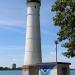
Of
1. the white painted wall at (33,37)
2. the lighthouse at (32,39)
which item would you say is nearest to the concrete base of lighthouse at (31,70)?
the lighthouse at (32,39)

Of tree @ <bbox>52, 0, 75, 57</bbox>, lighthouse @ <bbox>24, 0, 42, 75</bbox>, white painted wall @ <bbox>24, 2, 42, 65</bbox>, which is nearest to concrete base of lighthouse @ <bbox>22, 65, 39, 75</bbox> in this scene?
lighthouse @ <bbox>24, 0, 42, 75</bbox>

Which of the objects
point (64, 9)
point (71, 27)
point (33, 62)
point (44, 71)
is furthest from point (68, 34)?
point (33, 62)

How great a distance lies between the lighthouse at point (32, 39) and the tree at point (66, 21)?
1251 centimetres

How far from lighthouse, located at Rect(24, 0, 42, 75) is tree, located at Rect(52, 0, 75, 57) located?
1251 centimetres

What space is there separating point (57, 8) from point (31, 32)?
1403 centimetres

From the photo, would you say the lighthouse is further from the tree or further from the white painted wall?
the tree

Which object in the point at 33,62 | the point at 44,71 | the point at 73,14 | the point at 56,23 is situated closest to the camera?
the point at 73,14

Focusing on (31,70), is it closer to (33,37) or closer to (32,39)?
(32,39)

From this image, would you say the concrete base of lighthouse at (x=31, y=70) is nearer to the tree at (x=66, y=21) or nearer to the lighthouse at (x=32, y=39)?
the lighthouse at (x=32, y=39)

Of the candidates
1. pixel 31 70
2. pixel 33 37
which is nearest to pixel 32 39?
pixel 33 37

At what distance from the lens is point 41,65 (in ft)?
104

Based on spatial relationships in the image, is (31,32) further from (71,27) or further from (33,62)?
(71,27)

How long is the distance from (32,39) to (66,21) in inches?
572

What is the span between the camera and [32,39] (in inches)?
1361
